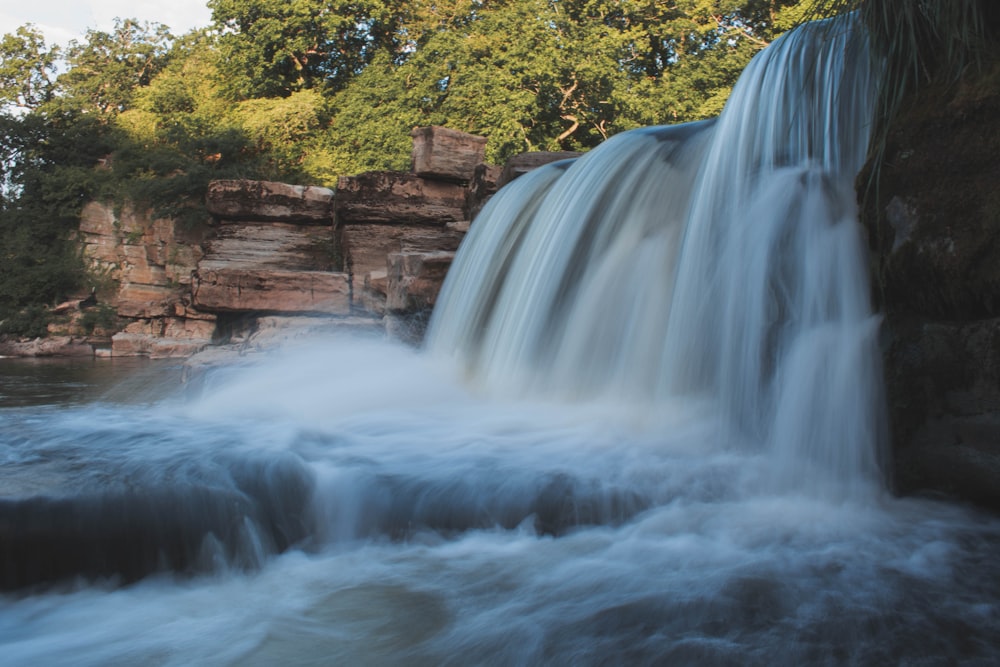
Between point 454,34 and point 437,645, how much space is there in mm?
19221

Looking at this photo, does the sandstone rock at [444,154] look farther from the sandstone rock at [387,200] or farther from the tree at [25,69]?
the tree at [25,69]

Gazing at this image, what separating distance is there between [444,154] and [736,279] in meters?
6.63

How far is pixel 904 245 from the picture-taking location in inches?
97.7

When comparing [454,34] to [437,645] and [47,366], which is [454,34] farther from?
[437,645]

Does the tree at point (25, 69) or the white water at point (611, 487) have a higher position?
the tree at point (25, 69)

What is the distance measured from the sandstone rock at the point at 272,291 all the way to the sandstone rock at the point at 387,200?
3.08ft

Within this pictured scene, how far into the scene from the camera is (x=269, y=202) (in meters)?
9.60

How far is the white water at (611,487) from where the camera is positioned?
1.74 meters

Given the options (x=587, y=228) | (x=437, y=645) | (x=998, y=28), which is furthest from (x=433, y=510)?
(x=587, y=228)

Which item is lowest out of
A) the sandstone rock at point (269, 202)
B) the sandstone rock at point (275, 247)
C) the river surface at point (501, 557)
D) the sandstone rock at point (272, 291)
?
the river surface at point (501, 557)

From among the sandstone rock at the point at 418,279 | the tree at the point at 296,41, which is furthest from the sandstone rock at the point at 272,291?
the tree at the point at 296,41

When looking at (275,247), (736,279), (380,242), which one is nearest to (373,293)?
(380,242)

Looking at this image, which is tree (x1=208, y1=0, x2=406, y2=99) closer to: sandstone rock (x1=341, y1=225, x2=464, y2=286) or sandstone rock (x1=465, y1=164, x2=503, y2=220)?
sandstone rock (x1=341, y1=225, x2=464, y2=286)

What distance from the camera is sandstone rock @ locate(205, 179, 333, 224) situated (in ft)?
31.0
